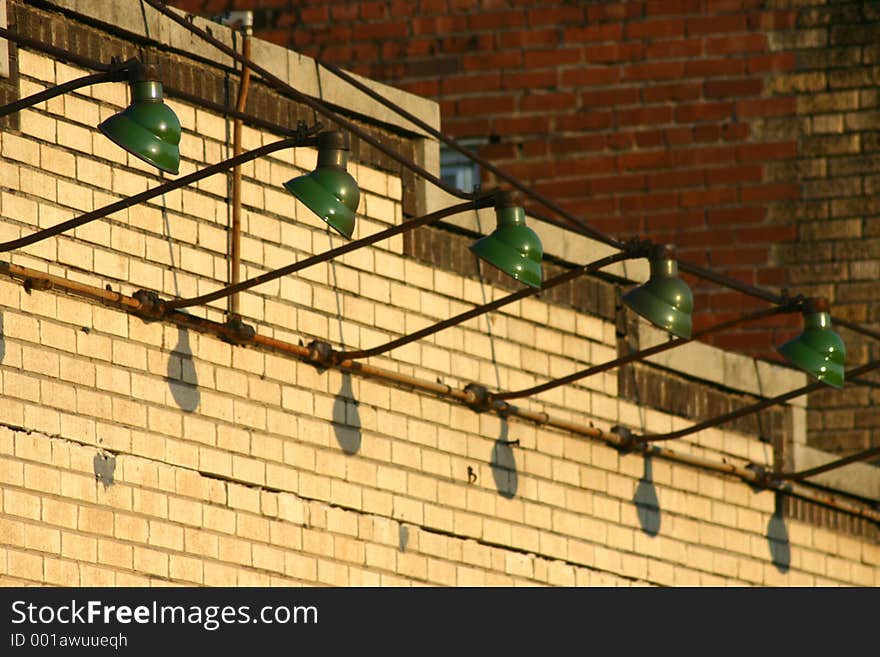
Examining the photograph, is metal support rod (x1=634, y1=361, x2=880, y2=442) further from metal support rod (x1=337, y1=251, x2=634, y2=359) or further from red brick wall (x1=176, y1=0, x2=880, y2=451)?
red brick wall (x1=176, y1=0, x2=880, y2=451)

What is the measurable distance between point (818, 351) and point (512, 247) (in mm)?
2220

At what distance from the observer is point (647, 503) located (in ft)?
43.7

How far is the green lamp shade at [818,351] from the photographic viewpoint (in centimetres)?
1150

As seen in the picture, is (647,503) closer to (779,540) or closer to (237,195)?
(779,540)

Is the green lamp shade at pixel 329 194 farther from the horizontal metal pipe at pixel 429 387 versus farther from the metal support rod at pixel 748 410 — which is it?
the metal support rod at pixel 748 410

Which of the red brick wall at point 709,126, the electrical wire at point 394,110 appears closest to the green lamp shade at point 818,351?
the electrical wire at point 394,110

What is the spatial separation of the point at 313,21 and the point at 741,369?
14.6 ft

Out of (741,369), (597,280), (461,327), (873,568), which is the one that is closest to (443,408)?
(461,327)

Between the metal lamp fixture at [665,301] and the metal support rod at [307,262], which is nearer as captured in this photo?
the metal support rod at [307,262]

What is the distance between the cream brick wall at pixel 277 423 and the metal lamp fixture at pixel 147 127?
1.07 meters

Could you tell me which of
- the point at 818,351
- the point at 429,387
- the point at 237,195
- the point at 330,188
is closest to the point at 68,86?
the point at 330,188

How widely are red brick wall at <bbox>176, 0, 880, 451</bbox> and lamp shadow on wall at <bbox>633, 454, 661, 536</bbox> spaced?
285cm

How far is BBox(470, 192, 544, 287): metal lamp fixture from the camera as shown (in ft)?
32.8

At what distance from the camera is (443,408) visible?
1195cm
